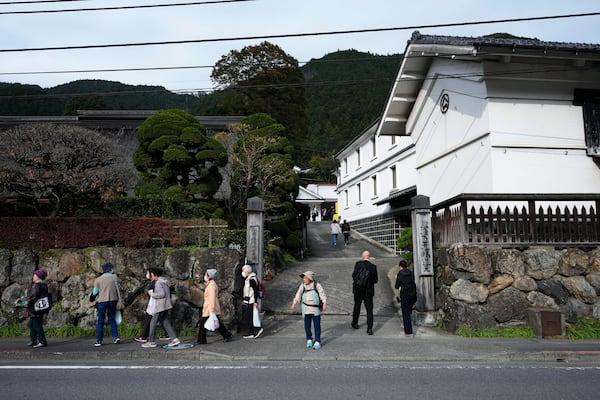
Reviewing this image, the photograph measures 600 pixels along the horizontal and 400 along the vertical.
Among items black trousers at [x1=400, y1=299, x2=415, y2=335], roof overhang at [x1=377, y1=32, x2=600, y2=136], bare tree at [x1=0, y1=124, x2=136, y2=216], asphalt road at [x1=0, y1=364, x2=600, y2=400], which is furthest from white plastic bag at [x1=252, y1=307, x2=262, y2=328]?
roof overhang at [x1=377, y1=32, x2=600, y2=136]

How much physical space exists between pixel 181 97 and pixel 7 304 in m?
55.7

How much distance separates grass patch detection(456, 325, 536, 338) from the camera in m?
9.53

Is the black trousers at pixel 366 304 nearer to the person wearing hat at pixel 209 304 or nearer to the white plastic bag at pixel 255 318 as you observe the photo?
the white plastic bag at pixel 255 318

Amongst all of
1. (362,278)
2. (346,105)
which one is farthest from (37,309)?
(346,105)

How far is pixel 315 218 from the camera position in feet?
153

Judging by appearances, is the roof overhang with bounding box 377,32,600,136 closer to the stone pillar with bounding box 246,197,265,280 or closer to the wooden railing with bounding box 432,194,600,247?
the wooden railing with bounding box 432,194,600,247

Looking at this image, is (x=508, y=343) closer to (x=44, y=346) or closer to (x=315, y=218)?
(x=44, y=346)

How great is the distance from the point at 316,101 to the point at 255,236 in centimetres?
6355

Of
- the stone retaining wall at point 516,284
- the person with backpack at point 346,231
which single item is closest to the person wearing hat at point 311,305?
the stone retaining wall at point 516,284

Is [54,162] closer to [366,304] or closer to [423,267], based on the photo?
[366,304]

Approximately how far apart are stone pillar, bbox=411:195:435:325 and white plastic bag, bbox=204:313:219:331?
5108 mm

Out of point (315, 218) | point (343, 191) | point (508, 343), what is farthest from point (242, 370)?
point (315, 218)

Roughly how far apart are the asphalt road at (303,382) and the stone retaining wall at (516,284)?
2.44m

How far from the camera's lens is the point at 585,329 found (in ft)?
31.4
